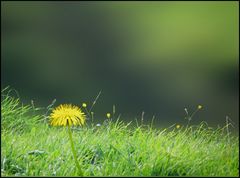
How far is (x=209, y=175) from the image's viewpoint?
3854 mm

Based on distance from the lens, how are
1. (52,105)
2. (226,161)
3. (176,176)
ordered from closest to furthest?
(176,176) → (226,161) → (52,105)

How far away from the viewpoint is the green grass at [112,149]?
3.85 metres

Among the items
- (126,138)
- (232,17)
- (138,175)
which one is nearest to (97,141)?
(126,138)

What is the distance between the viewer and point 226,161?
13.3 feet

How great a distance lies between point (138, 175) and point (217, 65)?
0.99 metres

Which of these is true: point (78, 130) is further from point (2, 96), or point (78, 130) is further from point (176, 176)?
point (176, 176)

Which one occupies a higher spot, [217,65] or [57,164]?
[217,65]

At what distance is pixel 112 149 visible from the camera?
4121mm

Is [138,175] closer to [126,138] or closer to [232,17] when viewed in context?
[126,138]

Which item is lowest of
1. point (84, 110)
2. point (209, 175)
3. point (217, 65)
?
point (209, 175)

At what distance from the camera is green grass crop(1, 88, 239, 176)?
12.6 feet

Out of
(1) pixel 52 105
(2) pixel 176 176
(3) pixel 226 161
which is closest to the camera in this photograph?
(2) pixel 176 176

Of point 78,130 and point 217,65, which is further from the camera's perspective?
point 78,130

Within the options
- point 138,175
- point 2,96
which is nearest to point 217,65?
point 138,175
